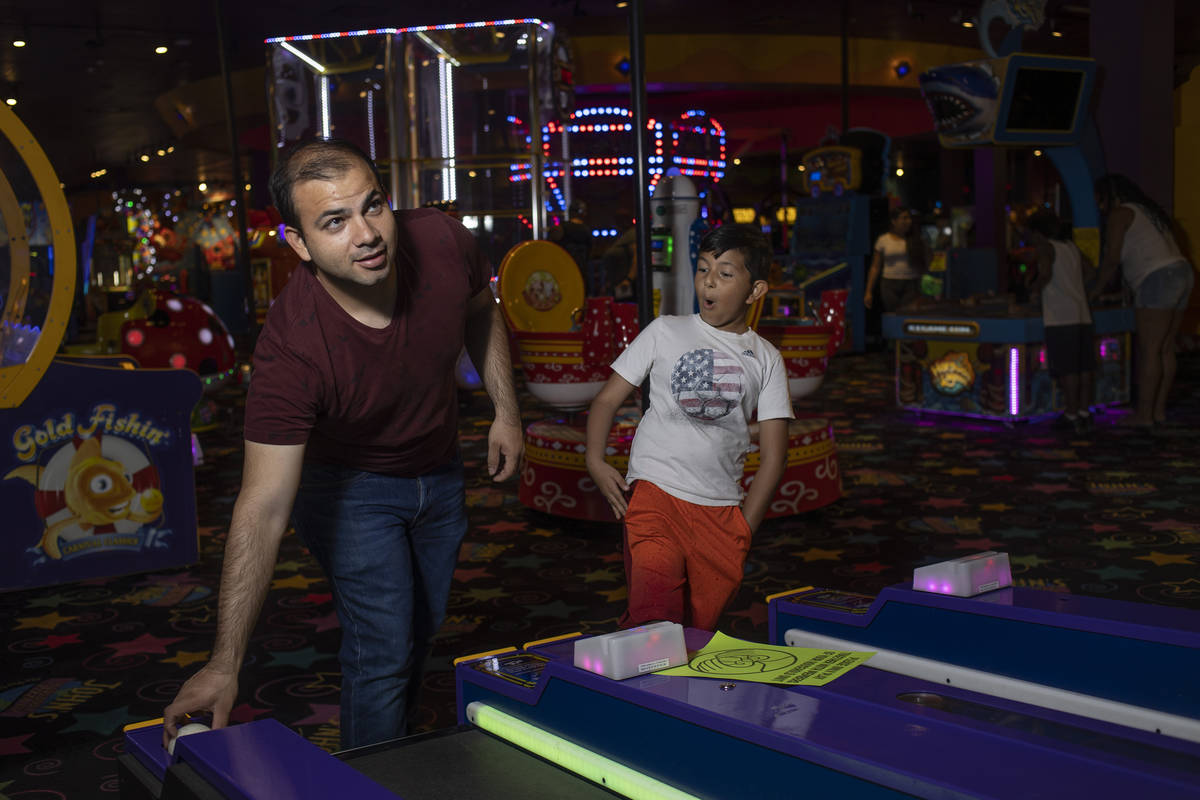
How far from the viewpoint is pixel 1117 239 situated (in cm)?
667

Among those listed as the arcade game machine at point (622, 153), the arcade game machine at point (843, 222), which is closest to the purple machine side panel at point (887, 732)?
the arcade game machine at point (622, 153)

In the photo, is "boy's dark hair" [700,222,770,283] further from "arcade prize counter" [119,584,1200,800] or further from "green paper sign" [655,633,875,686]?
"green paper sign" [655,633,875,686]

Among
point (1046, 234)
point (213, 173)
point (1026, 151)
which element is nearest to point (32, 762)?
point (1046, 234)

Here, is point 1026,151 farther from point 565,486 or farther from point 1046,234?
point 565,486

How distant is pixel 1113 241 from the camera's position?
6.68 m

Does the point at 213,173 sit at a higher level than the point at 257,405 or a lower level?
higher

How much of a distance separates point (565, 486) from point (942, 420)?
11.4 feet

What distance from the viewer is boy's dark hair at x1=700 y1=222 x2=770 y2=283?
2619 mm

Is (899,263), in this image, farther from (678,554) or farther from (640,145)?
(678,554)

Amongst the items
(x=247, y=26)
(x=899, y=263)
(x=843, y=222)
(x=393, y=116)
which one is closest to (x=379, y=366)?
(x=393, y=116)

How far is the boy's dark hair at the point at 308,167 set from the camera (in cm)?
183

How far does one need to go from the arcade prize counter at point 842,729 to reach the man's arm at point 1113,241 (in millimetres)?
5296

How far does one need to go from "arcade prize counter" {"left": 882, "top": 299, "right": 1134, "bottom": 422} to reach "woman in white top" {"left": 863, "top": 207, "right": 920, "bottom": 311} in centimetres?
324

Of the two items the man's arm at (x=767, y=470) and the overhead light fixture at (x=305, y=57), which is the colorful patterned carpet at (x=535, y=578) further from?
the overhead light fixture at (x=305, y=57)
